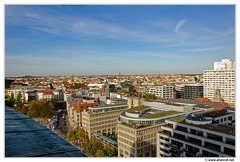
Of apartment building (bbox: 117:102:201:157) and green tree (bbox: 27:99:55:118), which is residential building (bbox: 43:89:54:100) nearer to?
green tree (bbox: 27:99:55:118)

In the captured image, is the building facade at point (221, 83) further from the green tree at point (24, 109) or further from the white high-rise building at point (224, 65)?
the green tree at point (24, 109)

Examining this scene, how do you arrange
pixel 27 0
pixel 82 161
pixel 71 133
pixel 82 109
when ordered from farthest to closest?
pixel 82 109 < pixel 71 133 < pixel 27 0 < pixel 82 161

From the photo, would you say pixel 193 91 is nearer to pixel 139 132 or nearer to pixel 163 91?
pixel 163 91

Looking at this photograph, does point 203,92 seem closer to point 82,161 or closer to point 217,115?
point 217,115

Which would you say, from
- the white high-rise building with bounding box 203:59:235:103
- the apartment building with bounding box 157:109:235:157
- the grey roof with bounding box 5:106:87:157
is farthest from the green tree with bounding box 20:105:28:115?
the white high-rise building with bounding box 203:59:235:103

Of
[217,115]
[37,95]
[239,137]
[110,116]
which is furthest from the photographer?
[37,95]

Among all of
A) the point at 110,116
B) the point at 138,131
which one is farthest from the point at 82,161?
the point at 110,116
